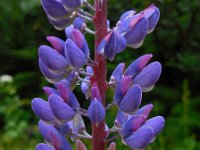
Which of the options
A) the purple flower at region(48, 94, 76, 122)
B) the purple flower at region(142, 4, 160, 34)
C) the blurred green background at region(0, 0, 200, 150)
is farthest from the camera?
the blurred green background at region(0, 0, 200, 150)

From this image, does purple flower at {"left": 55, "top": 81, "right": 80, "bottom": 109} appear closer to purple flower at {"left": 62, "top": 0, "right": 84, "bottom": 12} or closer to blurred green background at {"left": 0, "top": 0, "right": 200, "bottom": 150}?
purple flower at {"left": 62, "top": 0, "right": 84, "bottom": 12}

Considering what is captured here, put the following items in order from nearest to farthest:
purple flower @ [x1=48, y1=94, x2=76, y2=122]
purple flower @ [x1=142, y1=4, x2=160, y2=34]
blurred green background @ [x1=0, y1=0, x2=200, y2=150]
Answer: purple flower @ [x1=48, y1=94, x2=76, y2=122]
purple flower @ [x1=142, y1=4, x2=160, y2=34]
blurred green background @ [x1=0, y1=0, x2=200, y2=150]

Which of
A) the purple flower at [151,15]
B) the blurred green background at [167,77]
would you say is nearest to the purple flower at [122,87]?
the purple flower at [151,15]

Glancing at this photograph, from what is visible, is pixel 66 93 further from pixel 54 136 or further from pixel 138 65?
pixel 138 65

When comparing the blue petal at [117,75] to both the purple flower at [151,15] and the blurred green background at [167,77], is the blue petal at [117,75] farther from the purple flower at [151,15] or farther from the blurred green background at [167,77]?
the blurred green background at [167,77]

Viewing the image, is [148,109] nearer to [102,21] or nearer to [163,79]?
[102,21]

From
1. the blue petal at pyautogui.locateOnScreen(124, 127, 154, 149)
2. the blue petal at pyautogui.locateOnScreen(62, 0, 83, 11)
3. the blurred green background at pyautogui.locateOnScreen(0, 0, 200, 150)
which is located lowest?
the blurred green background at pyautogui.locateOnScreen(0, 0, 200, 150)

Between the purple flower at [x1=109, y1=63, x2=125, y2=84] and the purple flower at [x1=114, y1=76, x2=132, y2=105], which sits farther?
the purple flower at [x1=109, y1=63, x2=125, y2=84]

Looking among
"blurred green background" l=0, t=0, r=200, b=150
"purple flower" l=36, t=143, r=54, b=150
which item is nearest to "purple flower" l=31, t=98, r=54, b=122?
"purple flower" l=36, t=143, r=54, b=150

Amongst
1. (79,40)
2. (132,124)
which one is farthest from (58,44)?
(132,124)
